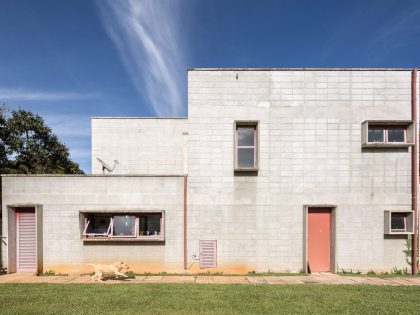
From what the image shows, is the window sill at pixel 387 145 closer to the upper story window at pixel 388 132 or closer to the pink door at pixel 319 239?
the upper story window at pixel 388 132

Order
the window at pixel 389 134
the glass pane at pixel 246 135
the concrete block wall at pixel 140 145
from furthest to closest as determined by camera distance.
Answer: the concrete block wall at pixel 140 145, the glass pane at pixel 246 135, the window at pixel 389 134

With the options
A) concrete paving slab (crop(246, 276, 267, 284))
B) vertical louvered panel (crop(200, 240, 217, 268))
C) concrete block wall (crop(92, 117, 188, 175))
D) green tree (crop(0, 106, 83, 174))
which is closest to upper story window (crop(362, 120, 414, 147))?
concrete paving slab (crop(246, 276, 267, 284))

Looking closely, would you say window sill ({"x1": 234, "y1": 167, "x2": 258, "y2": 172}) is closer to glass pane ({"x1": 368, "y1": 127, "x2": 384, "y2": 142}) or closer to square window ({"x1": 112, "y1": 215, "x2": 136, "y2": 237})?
square window ({"x1": 112, "y1": 215, "x2": 136, "y2": 237})

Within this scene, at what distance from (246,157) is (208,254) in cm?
397

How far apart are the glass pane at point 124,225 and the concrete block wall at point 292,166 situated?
7.20 feet

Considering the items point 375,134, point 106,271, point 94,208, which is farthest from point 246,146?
point 106,271

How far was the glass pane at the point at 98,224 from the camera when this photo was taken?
9977mm

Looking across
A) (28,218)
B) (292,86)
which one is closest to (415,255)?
(292,86)

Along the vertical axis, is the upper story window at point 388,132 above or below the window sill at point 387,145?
above

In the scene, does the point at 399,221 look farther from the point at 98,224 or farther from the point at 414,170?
the point at 98,224

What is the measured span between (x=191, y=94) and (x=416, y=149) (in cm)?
890

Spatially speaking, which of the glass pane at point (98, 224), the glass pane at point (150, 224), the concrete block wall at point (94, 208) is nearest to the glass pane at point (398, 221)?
the concrete block wall at point (94, 208)

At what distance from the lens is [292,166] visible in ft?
32.9

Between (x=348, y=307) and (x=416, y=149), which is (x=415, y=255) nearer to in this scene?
(x=416, y=149)
